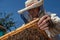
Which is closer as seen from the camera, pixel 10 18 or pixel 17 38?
pixel 17 38

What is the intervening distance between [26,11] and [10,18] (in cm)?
142

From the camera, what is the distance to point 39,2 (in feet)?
4.44

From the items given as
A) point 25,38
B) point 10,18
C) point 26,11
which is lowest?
point 25,38

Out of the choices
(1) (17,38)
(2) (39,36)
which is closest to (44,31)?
(2) (39,36)

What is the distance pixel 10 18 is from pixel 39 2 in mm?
1528

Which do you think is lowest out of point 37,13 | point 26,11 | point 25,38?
point 25,38

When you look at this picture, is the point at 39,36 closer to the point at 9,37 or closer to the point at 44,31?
the point at 44,31

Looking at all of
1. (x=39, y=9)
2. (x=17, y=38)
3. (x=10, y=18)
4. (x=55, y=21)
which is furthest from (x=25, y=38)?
(x=10, y=18)

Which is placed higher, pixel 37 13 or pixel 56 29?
pixel 37 13

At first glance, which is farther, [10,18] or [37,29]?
[10,18]

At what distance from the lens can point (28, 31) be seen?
3.64 feet

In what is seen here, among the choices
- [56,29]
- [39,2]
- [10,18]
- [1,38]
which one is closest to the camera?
[1,38]

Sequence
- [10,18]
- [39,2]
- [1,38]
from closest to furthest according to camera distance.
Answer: [1,38] < [39,2] < [10,18]

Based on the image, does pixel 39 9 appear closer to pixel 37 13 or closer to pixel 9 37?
pixel 37 13
